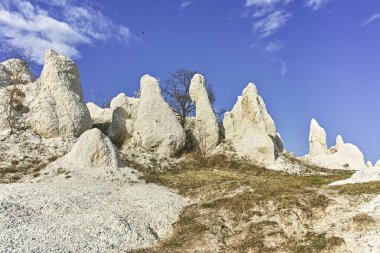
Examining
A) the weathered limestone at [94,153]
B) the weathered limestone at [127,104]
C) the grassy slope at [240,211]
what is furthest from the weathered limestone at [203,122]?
the weathered limestone at [94,153]

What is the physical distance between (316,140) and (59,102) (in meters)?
37.9

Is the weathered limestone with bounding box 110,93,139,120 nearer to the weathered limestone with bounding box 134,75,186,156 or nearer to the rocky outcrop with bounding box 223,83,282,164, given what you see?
Answer: the weathered limestone with bounding box 134,75,186,156

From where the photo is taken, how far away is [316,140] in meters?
60.7

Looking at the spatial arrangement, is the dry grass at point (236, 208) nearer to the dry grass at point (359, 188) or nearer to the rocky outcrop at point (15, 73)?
the dry grass at point (359, 188)

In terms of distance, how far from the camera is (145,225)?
21.5 m

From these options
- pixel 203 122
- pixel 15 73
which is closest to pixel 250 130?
pixel 203 122

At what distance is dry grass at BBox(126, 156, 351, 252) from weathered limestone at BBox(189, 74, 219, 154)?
36.5ft

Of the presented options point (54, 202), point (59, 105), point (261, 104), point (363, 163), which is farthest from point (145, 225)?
point (363, 163)

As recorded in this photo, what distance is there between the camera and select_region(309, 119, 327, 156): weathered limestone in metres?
59.9

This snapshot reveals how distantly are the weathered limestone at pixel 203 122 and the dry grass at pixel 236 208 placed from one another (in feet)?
36.5

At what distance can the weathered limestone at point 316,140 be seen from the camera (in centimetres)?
5991

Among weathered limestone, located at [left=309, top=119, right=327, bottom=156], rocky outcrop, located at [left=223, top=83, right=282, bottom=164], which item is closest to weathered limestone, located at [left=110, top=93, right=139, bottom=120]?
rocky outcrop, located at [left=223, top=83, right=282, bottom=164]

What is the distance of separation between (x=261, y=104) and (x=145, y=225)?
104 feet

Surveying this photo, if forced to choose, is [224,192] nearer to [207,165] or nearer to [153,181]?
[153,181]
